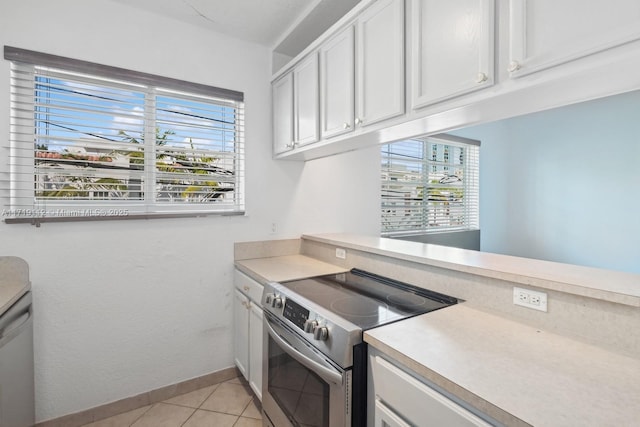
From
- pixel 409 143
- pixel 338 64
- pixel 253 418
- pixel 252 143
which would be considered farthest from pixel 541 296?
pixel 409 143

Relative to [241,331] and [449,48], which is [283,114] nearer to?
[449,48]

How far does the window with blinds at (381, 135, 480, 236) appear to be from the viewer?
3525 millimetres

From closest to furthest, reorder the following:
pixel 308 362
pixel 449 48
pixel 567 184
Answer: pixel 449 48
pixel 308 362
pixel 567 184

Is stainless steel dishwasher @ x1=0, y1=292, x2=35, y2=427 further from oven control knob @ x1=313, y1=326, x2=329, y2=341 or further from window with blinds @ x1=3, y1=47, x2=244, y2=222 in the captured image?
oven control knob @ x1=313, y1=326, x2=329, y2=341

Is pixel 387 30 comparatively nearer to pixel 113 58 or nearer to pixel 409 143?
pixel 113 58

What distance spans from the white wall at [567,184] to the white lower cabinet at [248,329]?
3744 mm

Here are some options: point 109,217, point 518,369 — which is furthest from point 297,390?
point 109,217

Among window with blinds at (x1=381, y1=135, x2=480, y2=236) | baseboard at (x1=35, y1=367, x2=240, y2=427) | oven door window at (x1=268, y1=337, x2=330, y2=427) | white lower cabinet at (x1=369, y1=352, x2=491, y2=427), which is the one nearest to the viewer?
white lower cabinet at (x1=369, y1=352, x2=491, y2=427)

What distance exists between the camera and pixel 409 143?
377cm

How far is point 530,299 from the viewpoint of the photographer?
1.12 m

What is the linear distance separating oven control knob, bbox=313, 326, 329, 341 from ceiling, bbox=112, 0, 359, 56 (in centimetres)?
181

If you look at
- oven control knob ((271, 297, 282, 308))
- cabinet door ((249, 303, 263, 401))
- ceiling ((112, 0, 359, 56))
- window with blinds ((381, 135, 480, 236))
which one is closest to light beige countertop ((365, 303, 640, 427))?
oven control knob ((271, 297, 282, 308))

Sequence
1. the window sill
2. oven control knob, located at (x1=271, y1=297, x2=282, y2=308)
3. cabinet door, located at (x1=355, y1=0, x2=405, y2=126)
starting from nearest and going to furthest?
cabinet door, located at (x1=355, y1=0, x2=405, y2=126) < oven control knob, located at (x1=271, y1=297, x2=282, y2=308) < the window sill

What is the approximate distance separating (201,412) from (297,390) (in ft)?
3.15
